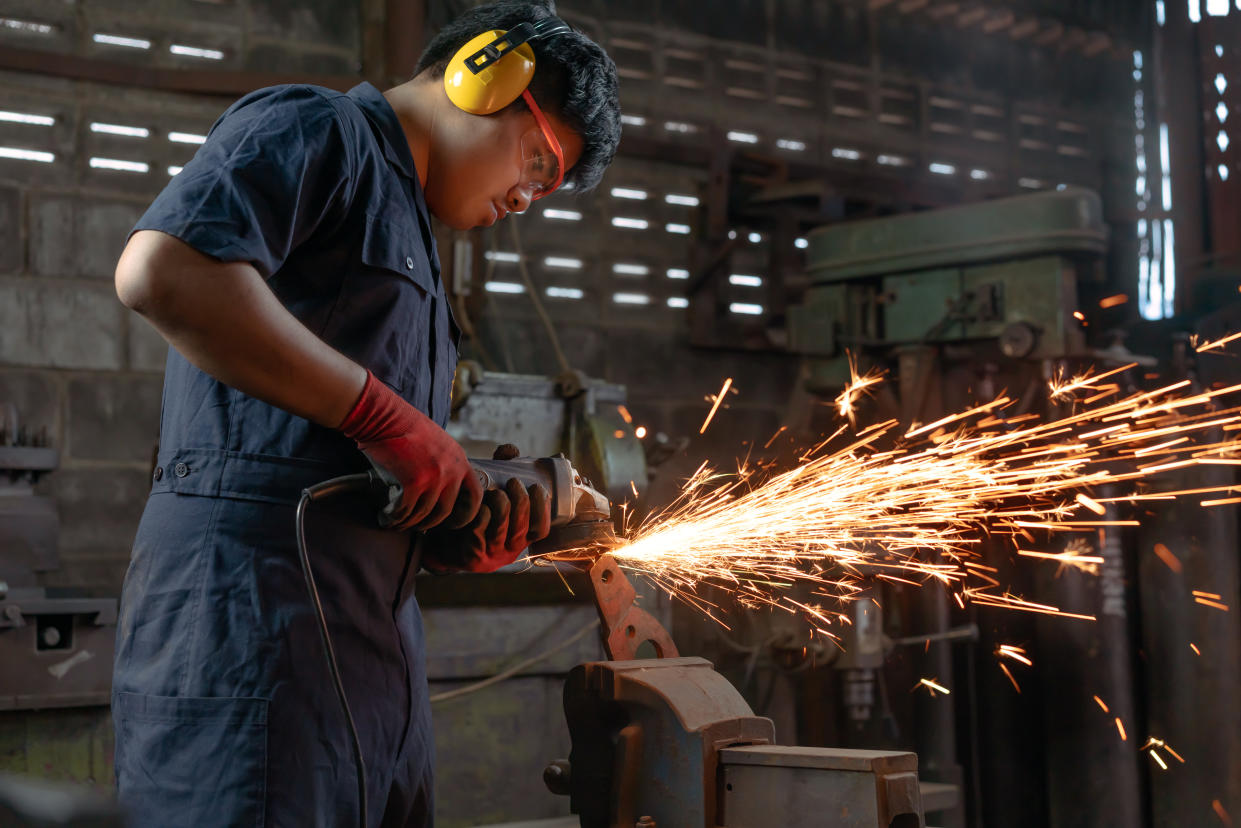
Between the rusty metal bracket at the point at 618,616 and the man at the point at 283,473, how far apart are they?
1.08 ft

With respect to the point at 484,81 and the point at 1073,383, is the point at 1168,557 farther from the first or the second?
the point at 484,81

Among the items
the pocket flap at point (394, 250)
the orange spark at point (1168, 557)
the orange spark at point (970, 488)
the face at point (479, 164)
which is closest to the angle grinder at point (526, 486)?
the pocket flap at point (394, 250)

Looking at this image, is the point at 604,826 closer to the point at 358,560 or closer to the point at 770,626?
the point at 358,560

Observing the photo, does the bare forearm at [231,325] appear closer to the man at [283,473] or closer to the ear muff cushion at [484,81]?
the man at [283,473]

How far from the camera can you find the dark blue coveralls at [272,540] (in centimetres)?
123

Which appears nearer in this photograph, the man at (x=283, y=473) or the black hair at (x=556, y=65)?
the man at (x=283, y=473)

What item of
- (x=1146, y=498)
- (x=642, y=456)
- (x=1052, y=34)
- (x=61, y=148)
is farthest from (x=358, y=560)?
(x=1052, y=34)

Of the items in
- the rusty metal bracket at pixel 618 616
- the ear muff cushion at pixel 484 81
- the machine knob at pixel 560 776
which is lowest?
the machine knob at pixel 560 776

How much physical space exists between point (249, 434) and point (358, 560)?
0.21 meters

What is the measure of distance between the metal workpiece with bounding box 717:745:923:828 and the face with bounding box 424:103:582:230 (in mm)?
874

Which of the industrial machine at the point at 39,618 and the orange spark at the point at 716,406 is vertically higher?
the orange spark at the point at 716,406

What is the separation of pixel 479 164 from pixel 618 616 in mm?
754

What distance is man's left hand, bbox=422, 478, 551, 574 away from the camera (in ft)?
4.88

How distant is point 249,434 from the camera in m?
1.31
